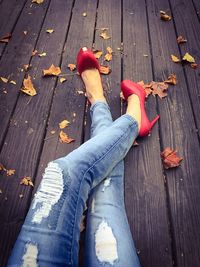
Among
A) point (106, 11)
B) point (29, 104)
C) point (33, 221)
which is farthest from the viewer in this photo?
point (106, 11)

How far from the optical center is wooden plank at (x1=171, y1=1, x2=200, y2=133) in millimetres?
1854

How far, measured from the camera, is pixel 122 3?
256 cm

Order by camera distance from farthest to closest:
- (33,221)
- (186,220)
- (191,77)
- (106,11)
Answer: (106,11)
(191,77)
(186,220)
(33,221)

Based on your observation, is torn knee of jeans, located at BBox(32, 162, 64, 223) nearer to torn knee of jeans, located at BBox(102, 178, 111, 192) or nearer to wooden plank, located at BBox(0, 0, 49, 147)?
torn knee of jeans, located at BBox(102, 178, 111, 192)

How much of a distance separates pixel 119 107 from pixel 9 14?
136 centimetres

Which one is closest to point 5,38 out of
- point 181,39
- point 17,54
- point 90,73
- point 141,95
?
point 17,54

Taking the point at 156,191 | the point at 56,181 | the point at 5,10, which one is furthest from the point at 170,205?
the point at 5,10

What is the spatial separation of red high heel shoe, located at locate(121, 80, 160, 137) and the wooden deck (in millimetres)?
64

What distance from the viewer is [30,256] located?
0.93 metres

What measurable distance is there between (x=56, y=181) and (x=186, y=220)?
0.68 m

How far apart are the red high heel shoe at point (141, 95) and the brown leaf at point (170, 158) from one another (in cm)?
14

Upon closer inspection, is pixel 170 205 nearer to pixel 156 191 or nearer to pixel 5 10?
pixel 156 191

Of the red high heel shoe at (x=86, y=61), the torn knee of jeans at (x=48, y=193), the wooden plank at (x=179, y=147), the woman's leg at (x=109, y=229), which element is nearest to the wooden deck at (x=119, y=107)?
the wooden plank at (x=179, y=147)

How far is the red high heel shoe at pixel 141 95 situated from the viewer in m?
1.61
